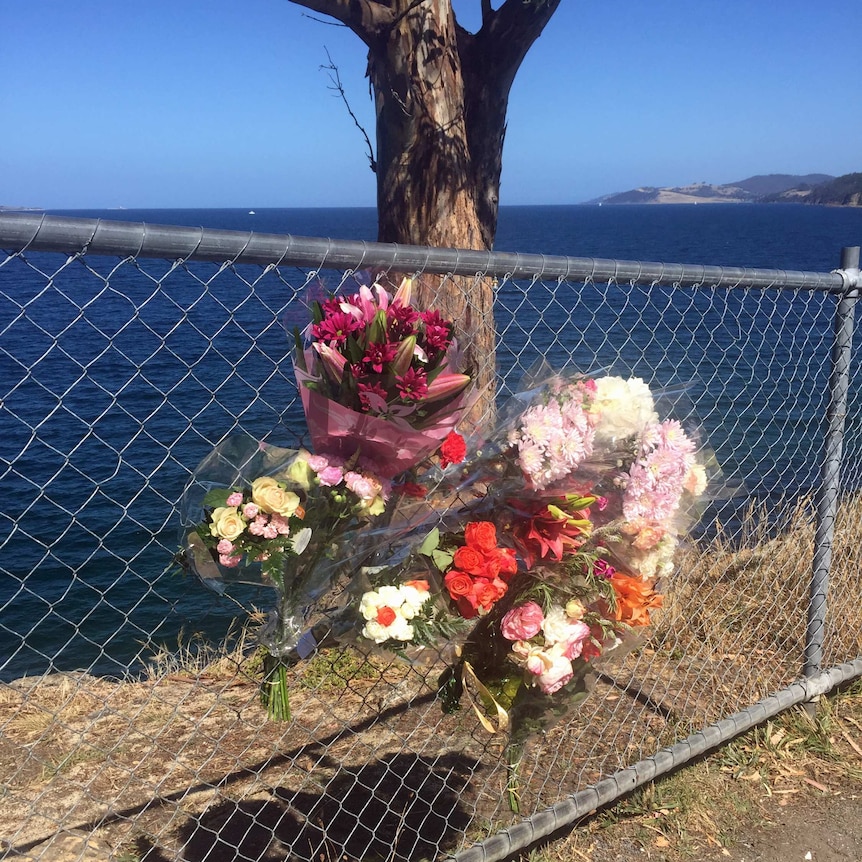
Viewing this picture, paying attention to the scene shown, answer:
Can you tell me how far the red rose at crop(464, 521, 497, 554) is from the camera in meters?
2.19

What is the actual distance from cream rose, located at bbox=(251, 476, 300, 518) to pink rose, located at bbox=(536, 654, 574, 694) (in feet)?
2.70

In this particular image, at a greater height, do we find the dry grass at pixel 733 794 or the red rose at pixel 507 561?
the red rose at pixel 507 561

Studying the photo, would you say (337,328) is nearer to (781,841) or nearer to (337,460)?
(337,460)

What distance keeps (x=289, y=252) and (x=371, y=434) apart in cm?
51

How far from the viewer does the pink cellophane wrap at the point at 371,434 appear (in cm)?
196

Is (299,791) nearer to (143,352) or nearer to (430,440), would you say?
(430,440)

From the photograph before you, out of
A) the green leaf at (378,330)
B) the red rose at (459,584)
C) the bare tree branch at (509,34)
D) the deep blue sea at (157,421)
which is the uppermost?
the bare tree branch at (509,34)

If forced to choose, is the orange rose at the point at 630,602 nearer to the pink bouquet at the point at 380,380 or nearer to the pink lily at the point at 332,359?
the pink bouquet at the point at 380,380

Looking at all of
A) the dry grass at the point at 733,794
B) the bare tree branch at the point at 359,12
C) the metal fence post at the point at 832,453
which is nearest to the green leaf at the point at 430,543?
the dry grass at the point at 733,794

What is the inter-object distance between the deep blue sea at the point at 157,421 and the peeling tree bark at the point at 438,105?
0.77m

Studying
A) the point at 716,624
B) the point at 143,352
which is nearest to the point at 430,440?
the point at 716,624

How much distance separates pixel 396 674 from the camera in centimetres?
436

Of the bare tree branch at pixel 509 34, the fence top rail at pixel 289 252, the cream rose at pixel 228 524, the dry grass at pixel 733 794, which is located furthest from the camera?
the bare tree branch at pixel 509 34

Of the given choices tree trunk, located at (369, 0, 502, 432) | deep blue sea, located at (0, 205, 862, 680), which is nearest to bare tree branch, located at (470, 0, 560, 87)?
tree trunk, located at (369, 0, 502, 432)
